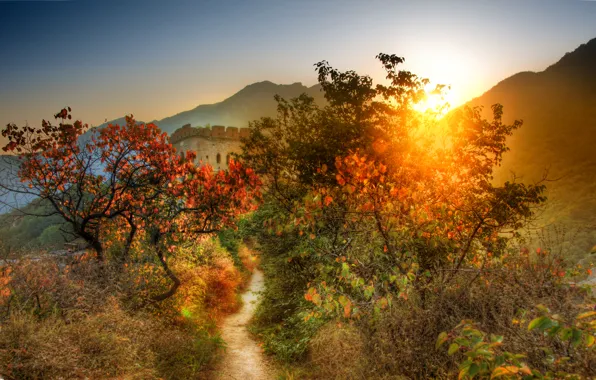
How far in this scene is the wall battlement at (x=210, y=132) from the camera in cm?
4194

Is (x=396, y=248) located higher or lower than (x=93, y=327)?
higher

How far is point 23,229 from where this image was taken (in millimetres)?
36219

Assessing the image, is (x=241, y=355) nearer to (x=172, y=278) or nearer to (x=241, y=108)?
(x=172, y=278)

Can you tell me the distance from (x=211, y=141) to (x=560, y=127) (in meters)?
39.3

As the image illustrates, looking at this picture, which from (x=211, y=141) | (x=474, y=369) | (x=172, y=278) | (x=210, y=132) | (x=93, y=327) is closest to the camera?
(x=474, y=369)

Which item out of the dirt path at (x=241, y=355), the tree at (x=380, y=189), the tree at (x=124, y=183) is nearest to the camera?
the tree at (x=380, y=189)

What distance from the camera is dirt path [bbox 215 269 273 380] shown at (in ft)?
28.7

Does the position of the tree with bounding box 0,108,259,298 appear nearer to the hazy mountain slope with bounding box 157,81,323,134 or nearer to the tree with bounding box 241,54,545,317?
the tree with bounding box 241,54,545,317

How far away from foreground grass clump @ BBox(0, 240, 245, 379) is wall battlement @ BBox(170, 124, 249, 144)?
33591 millimetres

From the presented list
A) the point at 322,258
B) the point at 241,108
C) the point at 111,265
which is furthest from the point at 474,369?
the point at 241,108

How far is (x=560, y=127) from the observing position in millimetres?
37000

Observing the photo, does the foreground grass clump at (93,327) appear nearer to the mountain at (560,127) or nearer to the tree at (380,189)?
the tree at (380,189)

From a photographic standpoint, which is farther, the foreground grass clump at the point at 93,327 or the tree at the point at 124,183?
the tree at the point at 124,183

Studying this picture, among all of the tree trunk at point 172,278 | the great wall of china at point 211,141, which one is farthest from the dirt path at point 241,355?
the great wall of china at point 211,141
